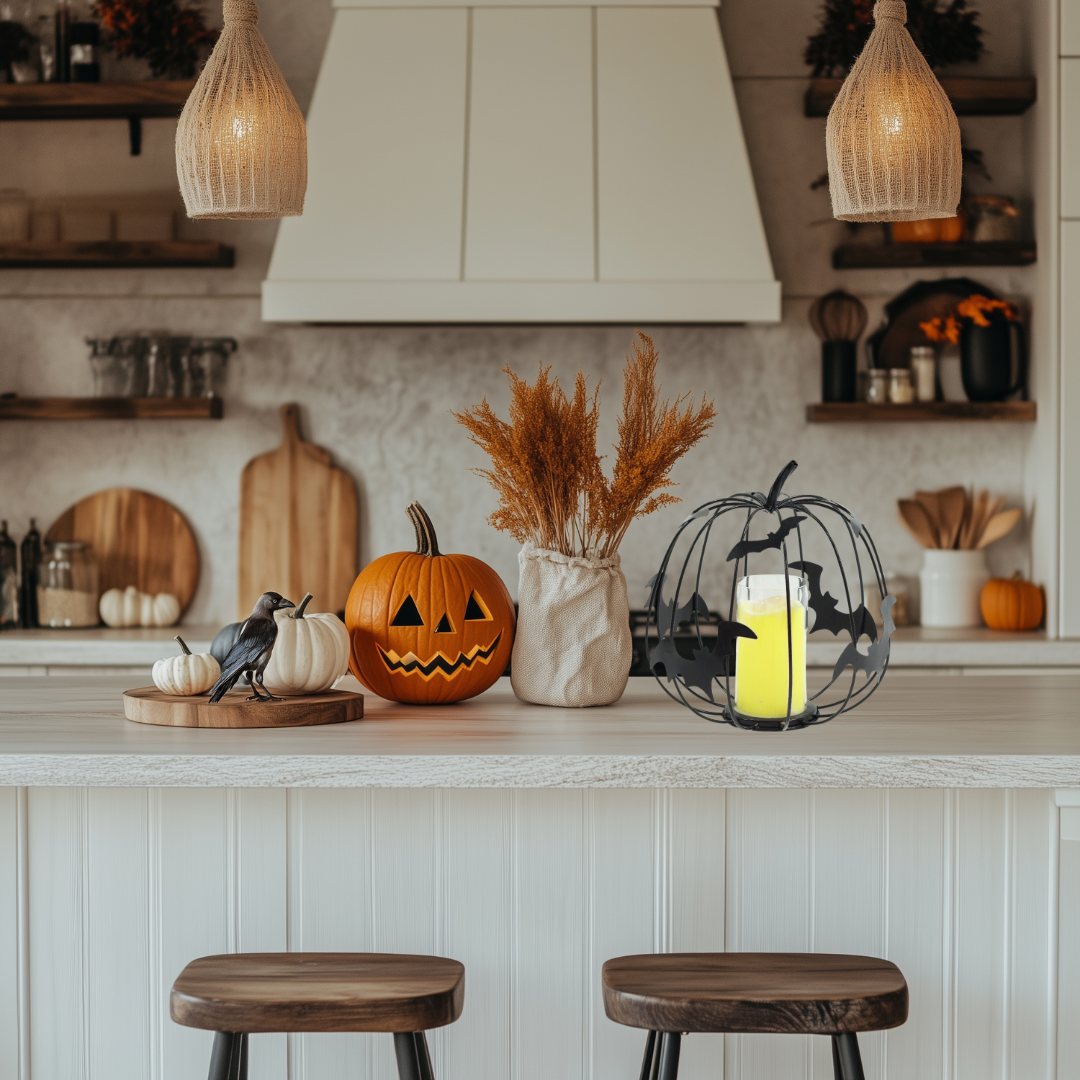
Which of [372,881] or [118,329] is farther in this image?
[118,329]

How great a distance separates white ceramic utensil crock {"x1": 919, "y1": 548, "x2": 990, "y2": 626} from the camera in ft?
11.5

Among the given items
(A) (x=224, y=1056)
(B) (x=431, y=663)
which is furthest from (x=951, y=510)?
(A) (x=224, y=1056)

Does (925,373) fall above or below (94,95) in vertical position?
below

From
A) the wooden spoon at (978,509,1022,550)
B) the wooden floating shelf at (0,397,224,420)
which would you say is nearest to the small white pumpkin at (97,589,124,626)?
the wooden floating shelf at (0,397,224,420)

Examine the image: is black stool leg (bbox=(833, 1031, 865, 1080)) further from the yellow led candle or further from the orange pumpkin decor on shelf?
the orange pumpkin decor on shelf

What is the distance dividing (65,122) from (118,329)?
0.65 meters

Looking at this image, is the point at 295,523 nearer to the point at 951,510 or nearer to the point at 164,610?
the point at 164,610

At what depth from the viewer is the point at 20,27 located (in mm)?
3525

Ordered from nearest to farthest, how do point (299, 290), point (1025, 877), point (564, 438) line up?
1. point (1025, 877)
2. point (564, 438)
3. point (299, 290)

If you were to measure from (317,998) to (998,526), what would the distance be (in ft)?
9.40

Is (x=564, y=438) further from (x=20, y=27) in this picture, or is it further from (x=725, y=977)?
(x=20, y=27)

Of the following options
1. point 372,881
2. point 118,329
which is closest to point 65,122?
point 118,329

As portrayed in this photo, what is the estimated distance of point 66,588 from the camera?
3.52m

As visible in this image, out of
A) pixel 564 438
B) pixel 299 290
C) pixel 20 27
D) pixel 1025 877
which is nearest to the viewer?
pixel 1025 877
